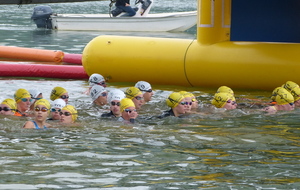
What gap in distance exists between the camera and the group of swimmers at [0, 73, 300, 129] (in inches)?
426

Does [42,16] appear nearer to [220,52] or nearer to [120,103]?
[220,52]

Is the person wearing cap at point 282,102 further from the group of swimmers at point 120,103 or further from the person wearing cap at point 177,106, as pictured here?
the person wearing cap at point 177,106

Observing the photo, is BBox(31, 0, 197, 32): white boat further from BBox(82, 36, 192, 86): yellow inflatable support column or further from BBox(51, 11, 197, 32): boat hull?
BBox(82, 36, 192, 86): yellow inflatable support column

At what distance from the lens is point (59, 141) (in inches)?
381

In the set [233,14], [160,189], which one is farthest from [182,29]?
[160,189]

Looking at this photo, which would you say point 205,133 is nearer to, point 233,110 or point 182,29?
point 233,110

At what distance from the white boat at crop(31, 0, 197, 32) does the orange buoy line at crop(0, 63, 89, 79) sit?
13439mm

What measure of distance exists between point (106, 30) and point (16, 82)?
47.8 feet

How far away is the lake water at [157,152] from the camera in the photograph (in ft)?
25.2

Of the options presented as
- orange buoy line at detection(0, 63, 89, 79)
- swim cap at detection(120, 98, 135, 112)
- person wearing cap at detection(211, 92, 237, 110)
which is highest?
swim cap at detection(120, 98, 135, 112)

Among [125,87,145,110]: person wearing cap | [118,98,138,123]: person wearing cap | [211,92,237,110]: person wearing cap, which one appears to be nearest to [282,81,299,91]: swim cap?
[211,92,237,110]: person wearing cap

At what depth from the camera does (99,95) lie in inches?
513

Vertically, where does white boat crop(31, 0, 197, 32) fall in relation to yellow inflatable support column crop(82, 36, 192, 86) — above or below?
below

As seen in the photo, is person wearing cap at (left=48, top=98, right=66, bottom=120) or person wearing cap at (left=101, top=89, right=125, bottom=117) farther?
person wearing cap at (left=101, top=89, right=125, bottom=117)
